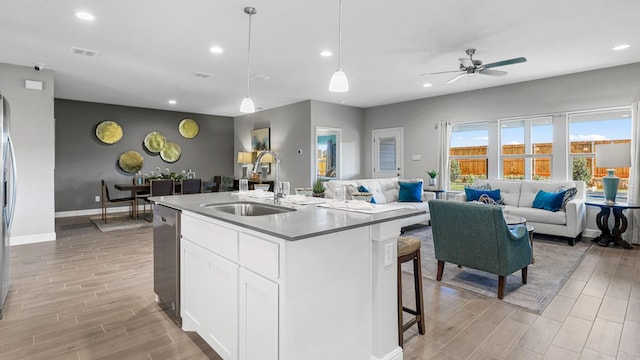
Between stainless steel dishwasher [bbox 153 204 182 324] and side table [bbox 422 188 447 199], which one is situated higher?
side table [bbox 422 188 447 199]

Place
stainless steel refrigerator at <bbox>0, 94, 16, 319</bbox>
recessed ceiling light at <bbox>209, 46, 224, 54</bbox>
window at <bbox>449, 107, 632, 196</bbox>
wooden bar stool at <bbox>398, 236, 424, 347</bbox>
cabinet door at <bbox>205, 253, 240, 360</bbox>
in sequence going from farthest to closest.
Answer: window at <bbox>449, 107, 632, 196</bbox> < recessed ceiling light at <bbox>209, 46, 224, 54</bbox> < stainless steel refrigerator at <bbox>0, 94, 16, 319</bbox> < wooden bar stool at <bbox>398, 236, 424, 347</bbox> < cabinet door at <bbox>205, 253, 240, 360</bbox>

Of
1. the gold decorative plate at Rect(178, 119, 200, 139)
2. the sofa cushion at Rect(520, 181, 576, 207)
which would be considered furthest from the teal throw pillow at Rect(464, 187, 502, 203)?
the gold decorative plate at Rect(178, 119, 200, 139)

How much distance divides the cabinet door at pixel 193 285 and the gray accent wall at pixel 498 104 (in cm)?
604

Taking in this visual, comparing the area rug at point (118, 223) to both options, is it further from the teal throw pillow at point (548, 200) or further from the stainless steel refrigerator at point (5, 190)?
the teal throw pillow at point (548, 200)

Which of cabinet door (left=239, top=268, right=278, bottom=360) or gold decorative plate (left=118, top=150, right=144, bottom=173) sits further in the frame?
gold decorative plate (left=118, top=150, right=144, bottom=173)

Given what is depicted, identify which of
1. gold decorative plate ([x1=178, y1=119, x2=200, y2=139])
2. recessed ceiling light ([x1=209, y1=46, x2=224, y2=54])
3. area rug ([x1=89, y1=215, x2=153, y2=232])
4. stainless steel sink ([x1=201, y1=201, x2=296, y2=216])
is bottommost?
area rug ([x1=89, y1=215, x2=153, y2=232])

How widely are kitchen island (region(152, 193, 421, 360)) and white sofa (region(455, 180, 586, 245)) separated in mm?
3861

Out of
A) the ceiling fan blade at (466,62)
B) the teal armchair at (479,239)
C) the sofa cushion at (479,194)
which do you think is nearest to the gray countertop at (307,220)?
the teal armchair at (479,239)

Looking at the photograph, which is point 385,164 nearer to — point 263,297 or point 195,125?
point 195,125

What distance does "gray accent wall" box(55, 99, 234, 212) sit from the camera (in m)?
7.30

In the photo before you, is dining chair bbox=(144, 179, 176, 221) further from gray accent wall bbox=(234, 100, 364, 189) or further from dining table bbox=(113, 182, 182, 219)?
gray accent wall bbox=(234, 100, 364, 189)

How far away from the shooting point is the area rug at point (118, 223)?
6.01 metres

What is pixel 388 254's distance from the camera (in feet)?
6.10

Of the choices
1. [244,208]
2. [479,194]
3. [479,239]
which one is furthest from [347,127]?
[244,208]
